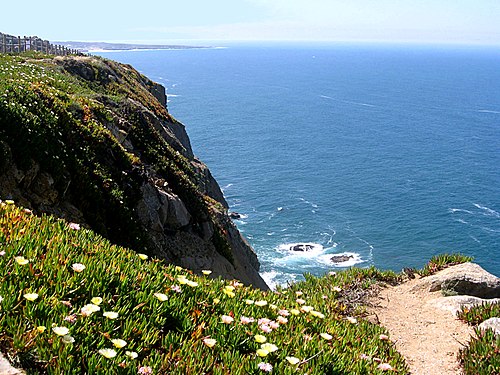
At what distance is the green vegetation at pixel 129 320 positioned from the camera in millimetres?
3840

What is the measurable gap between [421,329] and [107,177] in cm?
1032

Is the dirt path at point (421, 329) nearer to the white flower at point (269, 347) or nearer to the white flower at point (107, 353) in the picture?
the white flower at point (269, 347)

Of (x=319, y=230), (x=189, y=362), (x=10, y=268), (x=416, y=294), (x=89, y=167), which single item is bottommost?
(x=319, y=230)

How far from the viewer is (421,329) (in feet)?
32.5

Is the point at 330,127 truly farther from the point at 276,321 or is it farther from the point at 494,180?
the point at 276,321

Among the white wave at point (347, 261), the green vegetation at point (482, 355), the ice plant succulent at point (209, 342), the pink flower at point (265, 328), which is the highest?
the ice plant succulent at point (209, 342)

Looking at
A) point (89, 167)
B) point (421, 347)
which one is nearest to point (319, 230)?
point (89, 167)

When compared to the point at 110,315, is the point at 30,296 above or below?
above

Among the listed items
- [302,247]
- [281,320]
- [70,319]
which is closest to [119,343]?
[70,319]

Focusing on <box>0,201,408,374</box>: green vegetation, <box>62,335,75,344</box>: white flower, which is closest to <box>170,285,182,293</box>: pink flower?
<box>0,201,408,374</box>: green vegetation

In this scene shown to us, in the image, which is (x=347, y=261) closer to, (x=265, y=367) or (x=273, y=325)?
(x=273, y=325)

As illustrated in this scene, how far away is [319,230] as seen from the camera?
201 feet

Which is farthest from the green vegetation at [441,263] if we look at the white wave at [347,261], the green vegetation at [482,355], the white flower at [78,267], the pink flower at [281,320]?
the white wave at [347,261]

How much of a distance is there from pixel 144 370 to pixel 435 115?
143673mm
